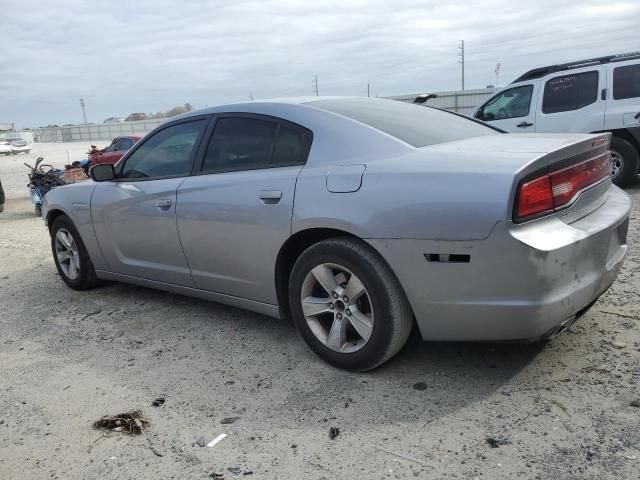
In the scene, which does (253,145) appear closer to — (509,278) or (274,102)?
(274,102)

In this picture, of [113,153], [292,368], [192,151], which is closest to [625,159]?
[192,151]

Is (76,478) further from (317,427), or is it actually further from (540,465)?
(540,465)

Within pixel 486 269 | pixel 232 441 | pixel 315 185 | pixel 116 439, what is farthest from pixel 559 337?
pixel 116 439

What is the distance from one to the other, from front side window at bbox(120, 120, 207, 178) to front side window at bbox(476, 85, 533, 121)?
6.79 m

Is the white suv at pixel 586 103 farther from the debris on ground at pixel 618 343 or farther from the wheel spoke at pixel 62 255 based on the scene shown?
the wheel spoke at pixel 62 255

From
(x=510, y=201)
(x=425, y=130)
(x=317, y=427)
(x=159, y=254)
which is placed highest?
(x=425, y=130)

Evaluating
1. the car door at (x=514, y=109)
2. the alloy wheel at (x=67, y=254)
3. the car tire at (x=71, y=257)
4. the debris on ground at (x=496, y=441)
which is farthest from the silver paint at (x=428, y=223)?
the car door at (x=514, y=109)

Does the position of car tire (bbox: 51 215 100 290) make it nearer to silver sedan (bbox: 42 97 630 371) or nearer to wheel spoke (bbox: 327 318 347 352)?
silver sedan (bbox: 42 97 630 371)

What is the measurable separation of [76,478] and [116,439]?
30cm

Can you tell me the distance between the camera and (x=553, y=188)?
8.73 feet

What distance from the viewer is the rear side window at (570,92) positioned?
28.2 ft

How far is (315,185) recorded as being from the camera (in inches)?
122

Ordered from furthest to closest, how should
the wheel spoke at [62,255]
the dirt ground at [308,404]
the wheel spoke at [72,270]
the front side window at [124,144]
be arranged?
the front side window at [124,144]
the wheel spoke at [62,255]
the wheel spoke at [72,270]
the dirt ground at [308,404]

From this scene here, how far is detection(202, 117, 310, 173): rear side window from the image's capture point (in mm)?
3395
